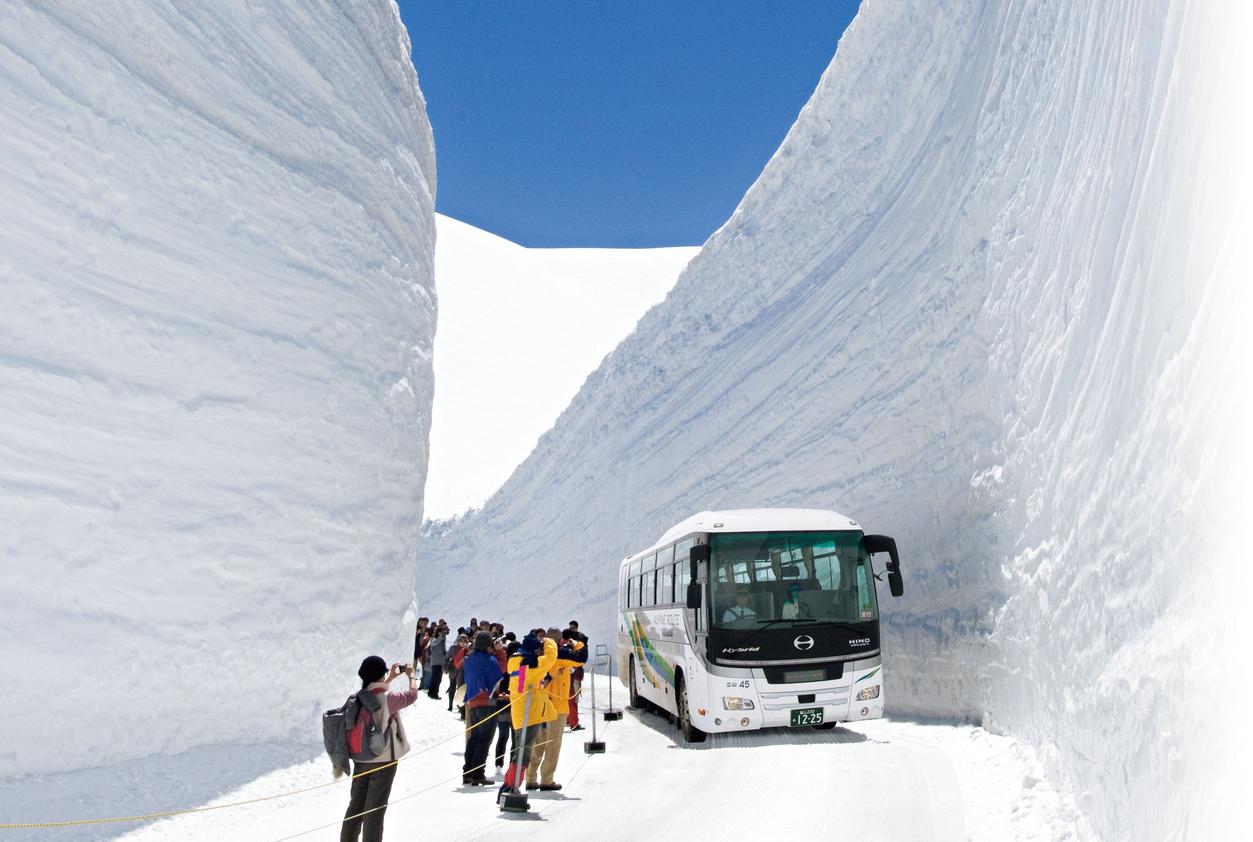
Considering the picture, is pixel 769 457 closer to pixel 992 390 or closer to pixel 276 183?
pixel 992 390

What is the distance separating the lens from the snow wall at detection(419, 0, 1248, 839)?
4477 millimetres

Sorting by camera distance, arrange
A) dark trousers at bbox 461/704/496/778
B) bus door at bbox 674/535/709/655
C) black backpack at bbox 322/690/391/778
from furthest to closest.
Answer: bus door at bbox 674/535/709/655
dark trousers at bbox 461/704/496/778
black backpack at bbox 322/690/391/778

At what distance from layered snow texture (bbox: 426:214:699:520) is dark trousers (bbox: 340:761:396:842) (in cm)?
3214

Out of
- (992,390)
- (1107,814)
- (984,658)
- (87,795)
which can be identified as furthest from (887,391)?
(87,795)

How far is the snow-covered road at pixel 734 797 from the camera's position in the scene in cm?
659

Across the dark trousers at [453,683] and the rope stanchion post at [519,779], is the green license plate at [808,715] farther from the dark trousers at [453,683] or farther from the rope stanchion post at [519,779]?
the dark trousers at [453,683]

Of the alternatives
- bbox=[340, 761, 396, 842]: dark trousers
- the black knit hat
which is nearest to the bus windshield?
bbox=[340, 761, 396, 842]: dark trousers

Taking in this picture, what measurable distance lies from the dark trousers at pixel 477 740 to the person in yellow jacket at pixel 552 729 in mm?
645

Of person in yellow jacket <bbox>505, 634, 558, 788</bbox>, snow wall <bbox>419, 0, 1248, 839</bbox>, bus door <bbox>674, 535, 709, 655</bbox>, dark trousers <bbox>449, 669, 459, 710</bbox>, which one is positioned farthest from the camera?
dark trousers <bbox>449, 669, 459, 710</bbox>

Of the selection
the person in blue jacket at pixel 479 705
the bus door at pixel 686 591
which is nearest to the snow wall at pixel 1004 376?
the bus door at pixel 686 591

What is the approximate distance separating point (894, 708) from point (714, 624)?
4.54m

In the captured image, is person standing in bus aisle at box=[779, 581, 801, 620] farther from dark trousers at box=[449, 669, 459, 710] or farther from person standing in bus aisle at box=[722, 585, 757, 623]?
dark trousers at box=[449, 669, 459, 710]

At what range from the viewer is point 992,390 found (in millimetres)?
11117

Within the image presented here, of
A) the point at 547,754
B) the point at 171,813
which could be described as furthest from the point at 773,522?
the point at 171,813
